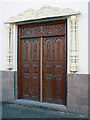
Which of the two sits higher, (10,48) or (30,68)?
(10,48)

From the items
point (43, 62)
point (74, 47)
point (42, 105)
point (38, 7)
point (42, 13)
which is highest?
point (38, 7)

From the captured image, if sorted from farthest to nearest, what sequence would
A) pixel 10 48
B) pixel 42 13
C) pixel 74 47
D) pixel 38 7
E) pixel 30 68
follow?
pixel 10 48
pixel 30 68
pixel 38 7
pixel 42 13
pixel 74 47

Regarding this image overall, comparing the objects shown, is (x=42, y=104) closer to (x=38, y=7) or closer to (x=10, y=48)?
(x=10, y=48)

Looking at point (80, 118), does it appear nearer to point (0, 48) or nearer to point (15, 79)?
point (15, 79)

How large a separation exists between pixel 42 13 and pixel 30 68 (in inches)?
73.8

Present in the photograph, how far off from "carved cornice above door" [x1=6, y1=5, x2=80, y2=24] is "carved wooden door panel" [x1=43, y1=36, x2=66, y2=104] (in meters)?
0.73

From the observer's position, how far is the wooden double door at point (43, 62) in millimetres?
5254

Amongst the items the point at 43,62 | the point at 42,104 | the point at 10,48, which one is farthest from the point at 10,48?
the point at 42,104

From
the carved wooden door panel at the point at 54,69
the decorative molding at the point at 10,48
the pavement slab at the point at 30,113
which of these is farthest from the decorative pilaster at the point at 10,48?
the pavement slab at the point at 30,113

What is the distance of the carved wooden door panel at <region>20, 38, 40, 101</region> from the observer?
5637 mm

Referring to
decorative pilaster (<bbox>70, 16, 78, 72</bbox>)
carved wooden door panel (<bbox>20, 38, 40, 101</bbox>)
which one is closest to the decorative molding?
carved wooden door panel (<bbox>20, 38, 40, 101</bbox>)

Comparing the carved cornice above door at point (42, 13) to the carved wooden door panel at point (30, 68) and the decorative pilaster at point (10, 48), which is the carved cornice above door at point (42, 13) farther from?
the carved wooden door panel at point (30, 68)

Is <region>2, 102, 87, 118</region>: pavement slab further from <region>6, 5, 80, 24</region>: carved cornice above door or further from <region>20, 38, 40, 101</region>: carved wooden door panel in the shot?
<region>6, 5, 80, 24</region>: carved cornice above door

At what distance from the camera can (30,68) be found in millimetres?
5734
